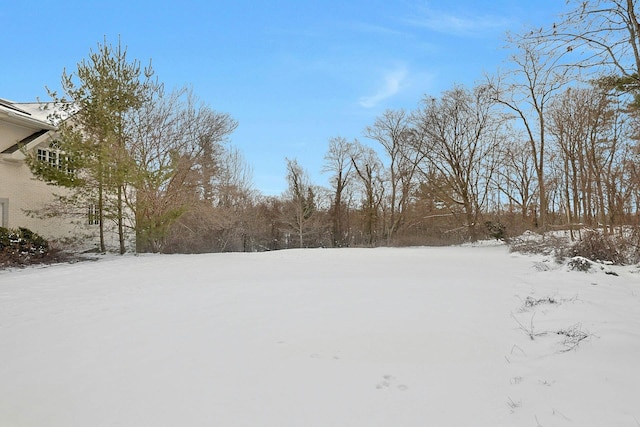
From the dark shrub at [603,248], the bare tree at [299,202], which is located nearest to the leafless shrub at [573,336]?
the dark shrub at [603,248]

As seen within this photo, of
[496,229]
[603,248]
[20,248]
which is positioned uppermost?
[496,229]

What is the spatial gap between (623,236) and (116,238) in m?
17.3

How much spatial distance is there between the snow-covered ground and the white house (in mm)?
11322

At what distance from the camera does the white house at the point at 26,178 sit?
48.9 feet

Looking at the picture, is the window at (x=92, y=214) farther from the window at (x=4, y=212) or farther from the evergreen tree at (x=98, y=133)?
the window at (x=4, y=212)

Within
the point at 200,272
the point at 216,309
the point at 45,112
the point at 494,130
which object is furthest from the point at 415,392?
the point at 494,130

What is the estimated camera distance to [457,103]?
24.8 m

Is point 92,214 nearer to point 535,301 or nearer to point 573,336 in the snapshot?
point 535,301

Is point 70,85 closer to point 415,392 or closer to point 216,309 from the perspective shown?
point 216,309

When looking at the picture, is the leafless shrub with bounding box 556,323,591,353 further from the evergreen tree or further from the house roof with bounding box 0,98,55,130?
the house roof with bounding box 0,98,55,130

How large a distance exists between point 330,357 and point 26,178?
1768 cm

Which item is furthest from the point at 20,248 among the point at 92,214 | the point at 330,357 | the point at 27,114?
the point at 330,357

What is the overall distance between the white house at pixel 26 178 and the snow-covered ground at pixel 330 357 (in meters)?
11.3

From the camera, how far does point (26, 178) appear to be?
15961 mm
